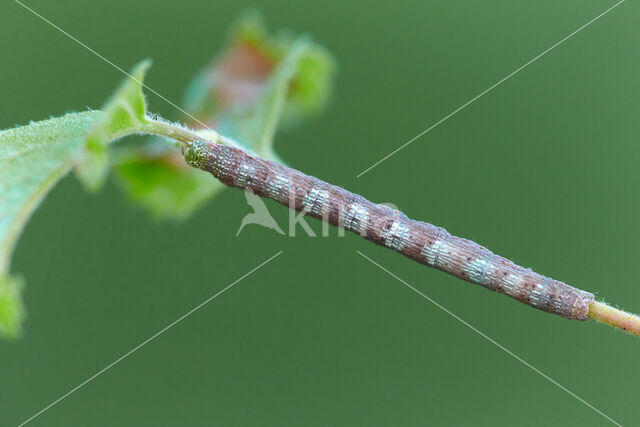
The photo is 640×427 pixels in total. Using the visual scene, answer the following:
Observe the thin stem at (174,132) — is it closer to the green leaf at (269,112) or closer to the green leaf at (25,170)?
the green leaf at (25,170)

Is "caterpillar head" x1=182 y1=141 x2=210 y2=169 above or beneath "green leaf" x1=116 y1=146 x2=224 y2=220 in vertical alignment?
beneath

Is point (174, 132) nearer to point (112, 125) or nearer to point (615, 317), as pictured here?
point (112, 125)

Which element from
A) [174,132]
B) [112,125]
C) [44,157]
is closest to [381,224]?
[174,132]

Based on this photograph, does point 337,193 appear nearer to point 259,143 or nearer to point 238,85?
point 259,143

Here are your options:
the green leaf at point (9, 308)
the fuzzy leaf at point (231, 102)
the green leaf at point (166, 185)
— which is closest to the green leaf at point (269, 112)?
the fuzzy leaf at point (231, 102)

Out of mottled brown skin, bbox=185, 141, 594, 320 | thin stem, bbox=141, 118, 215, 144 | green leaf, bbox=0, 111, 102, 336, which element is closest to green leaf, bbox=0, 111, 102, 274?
green leaf, bbox=0, 111, 102, 336

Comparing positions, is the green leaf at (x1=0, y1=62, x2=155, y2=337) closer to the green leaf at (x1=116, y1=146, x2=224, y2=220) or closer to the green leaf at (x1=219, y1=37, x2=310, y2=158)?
the green leaf at (x1=219, y1=37, x2=310, y2=158)

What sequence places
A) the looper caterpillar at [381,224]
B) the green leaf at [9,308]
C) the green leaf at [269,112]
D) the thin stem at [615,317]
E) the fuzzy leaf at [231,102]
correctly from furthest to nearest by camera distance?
the fuzzy leaf at [231,102] < the green leaf at [269,112] < the looper caterpillar at [381,224] < the thin stem at [615,317] < the green leaf at [9,308]
